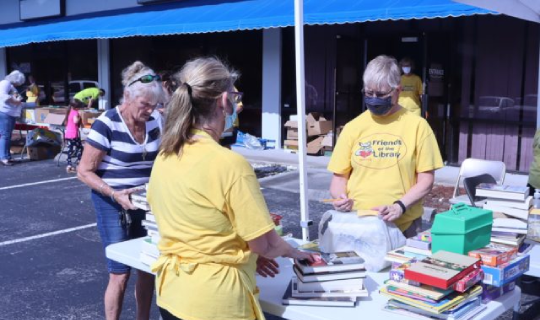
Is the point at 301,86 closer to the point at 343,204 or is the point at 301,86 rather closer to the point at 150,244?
the point at 343,204

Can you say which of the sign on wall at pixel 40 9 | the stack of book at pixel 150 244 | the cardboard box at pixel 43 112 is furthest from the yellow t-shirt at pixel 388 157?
the sign on wall at pixel 40 9

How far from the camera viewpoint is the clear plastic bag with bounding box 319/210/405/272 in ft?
9.20

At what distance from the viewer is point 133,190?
338cm

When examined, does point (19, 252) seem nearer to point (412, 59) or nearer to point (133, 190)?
point (133, 190)

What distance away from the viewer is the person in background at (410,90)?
32.0 ft

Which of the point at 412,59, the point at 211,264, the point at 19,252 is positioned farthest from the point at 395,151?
the point at 412,59

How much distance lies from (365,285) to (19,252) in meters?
4.34

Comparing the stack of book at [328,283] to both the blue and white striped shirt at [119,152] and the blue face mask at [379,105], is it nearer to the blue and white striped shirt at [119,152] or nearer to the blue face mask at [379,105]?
the blue face mask at [379,105]

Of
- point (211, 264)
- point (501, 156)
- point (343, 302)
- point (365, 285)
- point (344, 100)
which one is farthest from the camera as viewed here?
point (344, 100)

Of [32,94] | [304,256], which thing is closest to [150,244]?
[304,256]

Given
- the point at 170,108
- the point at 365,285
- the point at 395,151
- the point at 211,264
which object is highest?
the point at 170,108

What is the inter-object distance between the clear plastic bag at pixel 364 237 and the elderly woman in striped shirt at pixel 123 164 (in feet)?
3.72

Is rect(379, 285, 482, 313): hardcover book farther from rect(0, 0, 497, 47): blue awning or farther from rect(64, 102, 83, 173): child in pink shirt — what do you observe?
rect(64, 102, 83, 173): child in pink shirt

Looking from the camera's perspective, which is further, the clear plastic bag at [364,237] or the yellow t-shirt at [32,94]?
the yellow t-shirt at [32,94]
